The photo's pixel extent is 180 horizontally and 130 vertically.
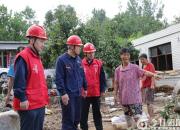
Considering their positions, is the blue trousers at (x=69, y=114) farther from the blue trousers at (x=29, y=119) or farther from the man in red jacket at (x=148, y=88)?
the man in red jacket at (x=148, y=88)

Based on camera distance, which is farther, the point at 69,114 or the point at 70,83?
the point at 70,83

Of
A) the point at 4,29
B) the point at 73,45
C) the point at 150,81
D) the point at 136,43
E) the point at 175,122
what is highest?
the point at 4,29

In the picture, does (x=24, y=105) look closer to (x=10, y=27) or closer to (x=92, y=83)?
(x=92, y=83)

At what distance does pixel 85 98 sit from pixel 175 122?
2.18m

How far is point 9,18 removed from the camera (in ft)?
180

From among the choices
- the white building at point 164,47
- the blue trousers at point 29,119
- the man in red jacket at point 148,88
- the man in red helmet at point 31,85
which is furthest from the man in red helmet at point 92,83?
the white building at point 164,47

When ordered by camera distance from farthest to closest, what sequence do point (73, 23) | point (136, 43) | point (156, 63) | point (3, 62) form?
point (3, 62), point (136, 43), point (156, 63), point (73, 23)

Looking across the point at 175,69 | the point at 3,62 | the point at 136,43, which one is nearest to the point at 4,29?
the point at 3,62

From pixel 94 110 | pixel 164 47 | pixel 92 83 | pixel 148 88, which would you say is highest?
pixel 164 47

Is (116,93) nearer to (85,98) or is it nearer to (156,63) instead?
(85,98)

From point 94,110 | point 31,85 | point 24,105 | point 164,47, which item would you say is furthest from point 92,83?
point 164,47

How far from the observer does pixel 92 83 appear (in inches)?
329

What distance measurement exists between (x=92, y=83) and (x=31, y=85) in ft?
10.4

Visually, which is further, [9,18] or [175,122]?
[9,18]
